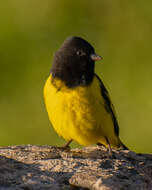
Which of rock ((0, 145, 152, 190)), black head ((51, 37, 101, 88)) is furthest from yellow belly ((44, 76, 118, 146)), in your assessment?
rock ((0, 145, 152, 190))

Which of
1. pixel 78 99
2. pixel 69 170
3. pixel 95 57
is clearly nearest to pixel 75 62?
pixel 95 57

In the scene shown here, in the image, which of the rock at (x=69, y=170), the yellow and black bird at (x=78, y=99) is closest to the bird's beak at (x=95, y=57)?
the yellow and black bird at (x=78, y=99)

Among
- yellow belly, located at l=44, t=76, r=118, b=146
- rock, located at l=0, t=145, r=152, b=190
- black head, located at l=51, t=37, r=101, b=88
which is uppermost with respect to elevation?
black head, located at l=51, t=37, r=101, b=88

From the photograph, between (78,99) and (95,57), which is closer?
(78,99)

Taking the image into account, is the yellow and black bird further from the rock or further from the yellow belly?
the rock

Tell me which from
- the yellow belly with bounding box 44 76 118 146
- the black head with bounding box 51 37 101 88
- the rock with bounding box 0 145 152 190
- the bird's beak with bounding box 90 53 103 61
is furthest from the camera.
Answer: the bird's beak with bounding box 90 53 103 61

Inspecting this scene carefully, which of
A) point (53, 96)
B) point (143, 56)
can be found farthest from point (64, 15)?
point (53, 96)

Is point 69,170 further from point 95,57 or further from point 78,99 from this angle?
point 95,57
